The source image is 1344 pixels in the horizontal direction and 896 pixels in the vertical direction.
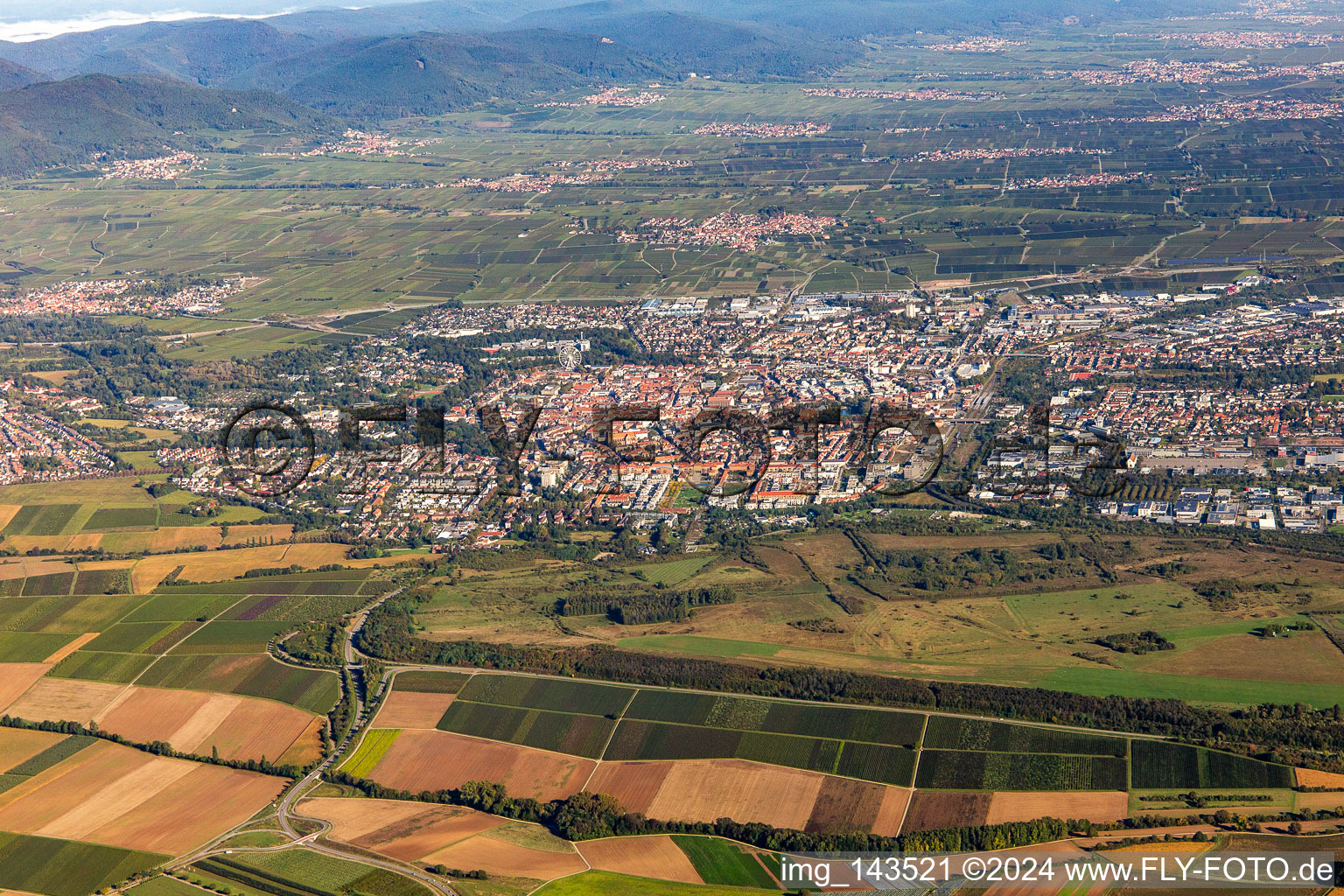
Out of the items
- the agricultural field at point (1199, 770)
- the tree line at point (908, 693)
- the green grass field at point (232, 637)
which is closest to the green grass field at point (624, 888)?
the tree line at point (908, 693)

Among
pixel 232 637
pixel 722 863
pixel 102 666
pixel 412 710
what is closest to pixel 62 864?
pixel 412 710

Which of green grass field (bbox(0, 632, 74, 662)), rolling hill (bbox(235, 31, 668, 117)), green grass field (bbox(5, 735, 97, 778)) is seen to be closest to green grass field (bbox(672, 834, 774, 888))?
green grass field (bbox(5, 735, 97, 778))

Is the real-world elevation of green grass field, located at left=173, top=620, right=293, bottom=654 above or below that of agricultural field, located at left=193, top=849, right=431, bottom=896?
above

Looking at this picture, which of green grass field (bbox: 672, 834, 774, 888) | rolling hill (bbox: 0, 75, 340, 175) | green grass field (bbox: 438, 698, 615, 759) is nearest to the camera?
green grass field (bbox: 672, 834, 774, 888)

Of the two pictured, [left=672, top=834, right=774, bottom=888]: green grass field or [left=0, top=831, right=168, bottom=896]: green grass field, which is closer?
[left=672, top=834, right=774, bottom=888]: green grass field

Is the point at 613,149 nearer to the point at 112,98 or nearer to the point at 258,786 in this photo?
the point at 112,98

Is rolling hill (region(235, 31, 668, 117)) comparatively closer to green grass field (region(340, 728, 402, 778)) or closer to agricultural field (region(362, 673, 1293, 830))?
green grass field (region(340, 728, 402, 778))

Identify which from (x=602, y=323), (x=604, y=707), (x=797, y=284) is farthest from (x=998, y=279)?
(x=604, y=707)

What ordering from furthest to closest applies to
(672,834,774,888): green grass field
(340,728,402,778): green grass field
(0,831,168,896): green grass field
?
1. (340,728,402,778): green grass field
2. (0,831,168,896): green grass field
3. (672,834,774,888): green grass field

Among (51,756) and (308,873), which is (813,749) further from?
(51,756)
